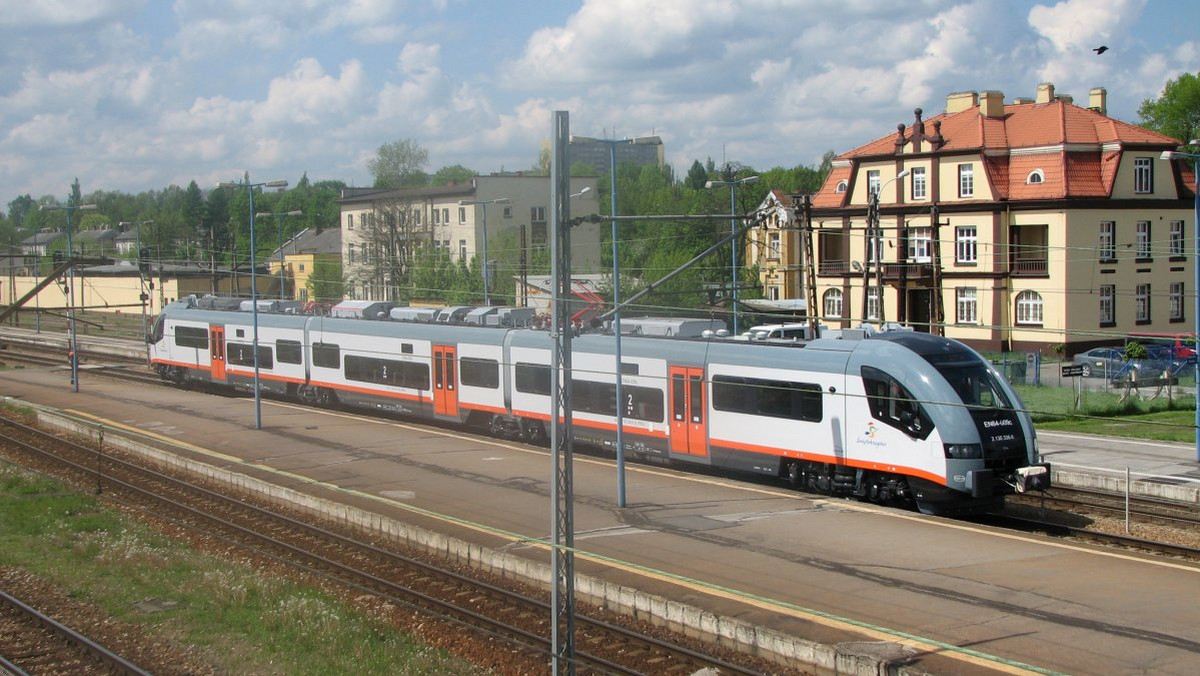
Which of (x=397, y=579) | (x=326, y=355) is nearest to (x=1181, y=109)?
(x=326, y=355)

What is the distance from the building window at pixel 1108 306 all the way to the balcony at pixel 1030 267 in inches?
109

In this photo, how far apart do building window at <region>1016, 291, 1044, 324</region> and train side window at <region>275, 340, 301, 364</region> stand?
31640 millimetres

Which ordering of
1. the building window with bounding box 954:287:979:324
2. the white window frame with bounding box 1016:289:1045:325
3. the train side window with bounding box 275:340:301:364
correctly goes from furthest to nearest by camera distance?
the building window with bounding box 954:287:979:324, the white window frame with bounding box 1016:289:1045:325, the train side window with bounding box 275:340:301:364

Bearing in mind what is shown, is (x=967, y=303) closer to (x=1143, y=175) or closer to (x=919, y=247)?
(x=919, y=247)

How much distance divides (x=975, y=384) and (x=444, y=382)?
51.4 ft

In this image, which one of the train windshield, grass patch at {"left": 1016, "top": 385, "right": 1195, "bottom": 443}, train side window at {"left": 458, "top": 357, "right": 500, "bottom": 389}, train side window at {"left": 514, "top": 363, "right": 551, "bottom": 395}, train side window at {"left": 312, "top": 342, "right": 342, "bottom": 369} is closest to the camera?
the train windshield

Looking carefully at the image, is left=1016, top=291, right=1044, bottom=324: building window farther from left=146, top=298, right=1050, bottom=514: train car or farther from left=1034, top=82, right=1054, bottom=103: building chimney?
left=146, top=298, right=1050, bottom=514: train car

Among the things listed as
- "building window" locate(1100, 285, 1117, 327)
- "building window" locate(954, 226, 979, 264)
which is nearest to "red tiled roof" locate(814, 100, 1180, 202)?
"building window" locate(954, 226, 979, 264)

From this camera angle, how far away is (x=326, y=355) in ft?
114

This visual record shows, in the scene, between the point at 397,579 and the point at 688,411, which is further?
the point at 688,411

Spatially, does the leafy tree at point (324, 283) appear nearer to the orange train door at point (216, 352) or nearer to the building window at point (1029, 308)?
the orange train door at point (216, 352)

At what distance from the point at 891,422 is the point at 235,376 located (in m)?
27.5

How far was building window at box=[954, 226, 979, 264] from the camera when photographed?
50.1m

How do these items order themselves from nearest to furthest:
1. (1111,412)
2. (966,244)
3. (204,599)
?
(204,599) < (1111,412) < (966,244)
